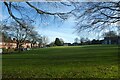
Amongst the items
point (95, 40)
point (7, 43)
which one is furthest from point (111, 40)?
point (7, 43)

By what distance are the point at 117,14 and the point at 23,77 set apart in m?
5.98

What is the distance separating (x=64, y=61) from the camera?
16031 millimetres

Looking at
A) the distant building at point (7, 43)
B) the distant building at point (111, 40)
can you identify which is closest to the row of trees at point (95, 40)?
the distant building at point (111, 40)

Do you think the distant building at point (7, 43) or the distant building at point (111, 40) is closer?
the distant building at point (7, 43)

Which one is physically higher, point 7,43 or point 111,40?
point 111,40

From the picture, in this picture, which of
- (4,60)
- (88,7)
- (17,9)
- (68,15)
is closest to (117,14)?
(88,7)

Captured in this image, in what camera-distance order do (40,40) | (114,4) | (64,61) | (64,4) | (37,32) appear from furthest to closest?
(64,61), (114,4), (40,40), (37,32), (64,4)

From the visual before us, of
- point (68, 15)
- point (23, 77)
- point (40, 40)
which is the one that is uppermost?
point (68, 15)

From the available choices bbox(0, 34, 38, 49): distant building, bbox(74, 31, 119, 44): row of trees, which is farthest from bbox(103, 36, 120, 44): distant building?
bbox(0, 34, 38, 49): distant building

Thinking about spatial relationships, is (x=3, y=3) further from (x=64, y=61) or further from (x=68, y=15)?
(x=64, y=61)

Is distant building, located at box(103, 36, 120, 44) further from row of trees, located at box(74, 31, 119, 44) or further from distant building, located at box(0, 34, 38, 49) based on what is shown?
distant building, located at box(0, 34, 38, 49)

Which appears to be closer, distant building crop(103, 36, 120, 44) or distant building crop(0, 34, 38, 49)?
distant building crop(0, 34, 38, 49)

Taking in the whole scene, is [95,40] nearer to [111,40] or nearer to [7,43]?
[111,40]

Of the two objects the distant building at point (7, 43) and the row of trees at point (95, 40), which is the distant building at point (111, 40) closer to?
the row of trees at point (95, 40)
